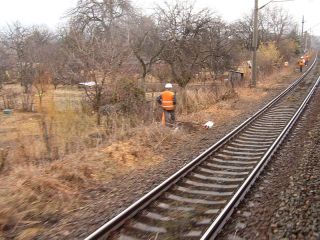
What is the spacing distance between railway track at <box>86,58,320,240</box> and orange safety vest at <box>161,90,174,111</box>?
2.85m

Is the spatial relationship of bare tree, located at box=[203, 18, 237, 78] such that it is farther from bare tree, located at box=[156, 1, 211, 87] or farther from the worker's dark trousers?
the worker's dark trousers

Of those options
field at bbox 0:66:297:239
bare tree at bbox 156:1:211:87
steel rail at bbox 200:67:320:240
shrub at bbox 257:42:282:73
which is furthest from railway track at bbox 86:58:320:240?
shrub at bbox 257:42:282:73

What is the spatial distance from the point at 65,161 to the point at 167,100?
560 centimetres

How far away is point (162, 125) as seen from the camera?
1286cm

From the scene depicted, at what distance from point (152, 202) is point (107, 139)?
5602 millimetres

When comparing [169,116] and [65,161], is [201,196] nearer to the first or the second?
[65,161]

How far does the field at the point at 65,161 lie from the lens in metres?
6.63

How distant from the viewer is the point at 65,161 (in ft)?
30.0

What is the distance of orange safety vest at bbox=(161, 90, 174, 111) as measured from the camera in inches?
543

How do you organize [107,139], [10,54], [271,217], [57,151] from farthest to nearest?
[10,54] < [107,139] < [57,151] < [271,217]

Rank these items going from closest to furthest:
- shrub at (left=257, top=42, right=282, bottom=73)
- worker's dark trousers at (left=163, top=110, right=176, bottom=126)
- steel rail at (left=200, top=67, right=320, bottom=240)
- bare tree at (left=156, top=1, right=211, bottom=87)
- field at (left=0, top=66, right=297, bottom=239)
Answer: steel rail at (left=200, top=67, right=320, bottom=240) → field at (left=0, top=66, right=297, bottom=239) → worker's dark trousers at (left=163, top=110, right=176, bottom=126) → bare tree at (left=156, top=1, right=211, bottom=87) → shrub at (left=257, top=42, right=282, bottom=73)

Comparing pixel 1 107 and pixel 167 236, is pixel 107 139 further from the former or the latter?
pixel 1 107

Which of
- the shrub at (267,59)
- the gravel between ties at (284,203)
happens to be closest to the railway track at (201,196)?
the gravel between ties at (284,203)

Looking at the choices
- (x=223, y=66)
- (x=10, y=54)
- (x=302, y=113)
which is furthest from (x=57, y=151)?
(x=10, y=54)
